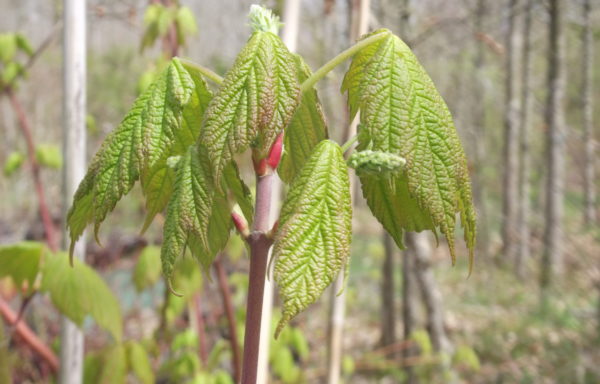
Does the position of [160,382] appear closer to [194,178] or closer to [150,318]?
[194,178]

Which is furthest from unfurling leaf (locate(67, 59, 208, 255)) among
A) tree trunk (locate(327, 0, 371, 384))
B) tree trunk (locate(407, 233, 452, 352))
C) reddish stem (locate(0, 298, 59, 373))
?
tree trunk (locate(407, 233, 452, 352))

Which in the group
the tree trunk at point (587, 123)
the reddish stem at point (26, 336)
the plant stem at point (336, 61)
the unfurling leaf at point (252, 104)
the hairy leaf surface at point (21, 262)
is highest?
the tree trunk at point (587, 123)

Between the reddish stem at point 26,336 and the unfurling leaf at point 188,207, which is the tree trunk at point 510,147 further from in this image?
the unfurling leaf at point 188,207

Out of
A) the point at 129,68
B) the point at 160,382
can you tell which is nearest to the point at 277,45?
the point at 160,382

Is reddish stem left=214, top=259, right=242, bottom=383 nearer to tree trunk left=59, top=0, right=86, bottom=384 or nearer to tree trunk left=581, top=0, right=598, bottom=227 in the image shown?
tree trunk left=59, top=0, right=86, bottom=384

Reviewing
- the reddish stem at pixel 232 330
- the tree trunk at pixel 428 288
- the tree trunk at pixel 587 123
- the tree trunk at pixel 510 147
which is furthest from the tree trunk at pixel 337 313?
the tree trunk at pixel 510 147

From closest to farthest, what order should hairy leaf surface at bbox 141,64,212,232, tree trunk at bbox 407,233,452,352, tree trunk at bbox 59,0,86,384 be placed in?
hairy leaf surface at bbox 141,64,212,232 < tree trunk at bbox 59,0,86,384 < tree trunk at bbox 407,233,452,352

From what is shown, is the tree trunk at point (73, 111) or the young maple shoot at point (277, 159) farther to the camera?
the tree trunk at point (73, 111)
